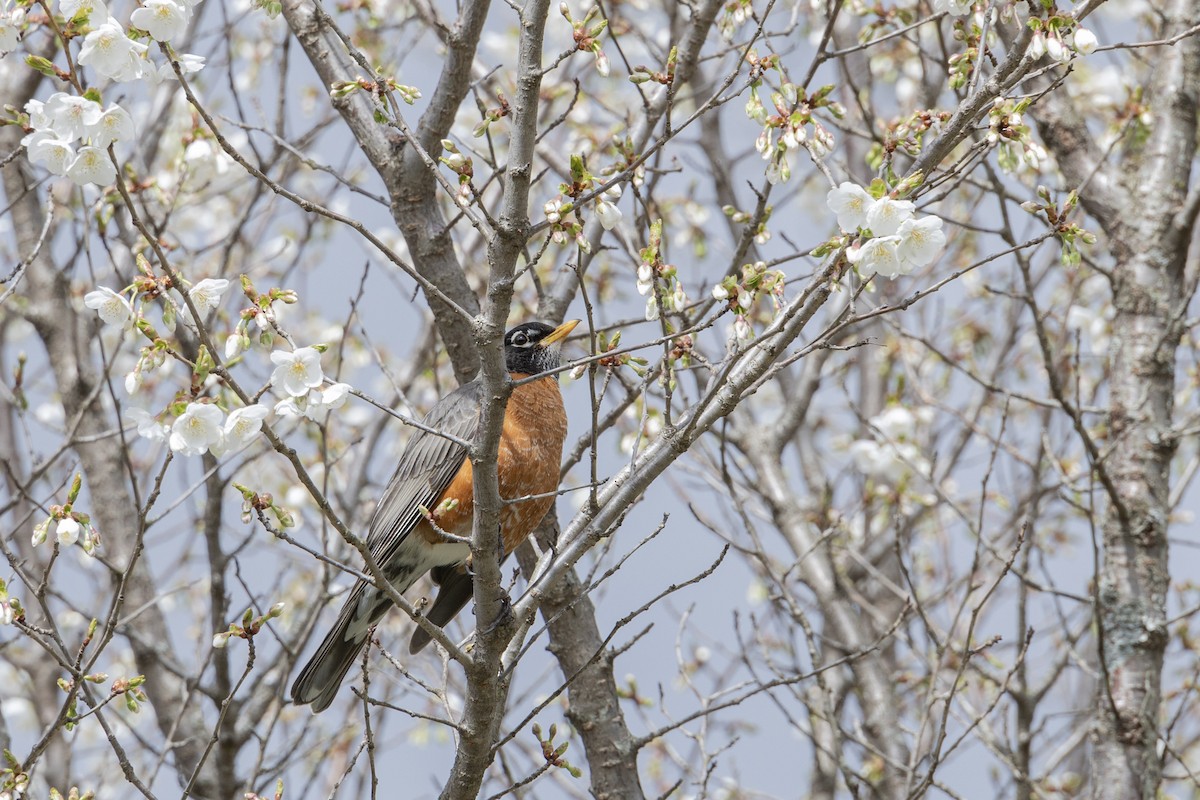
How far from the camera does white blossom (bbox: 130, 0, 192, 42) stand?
8.94ft

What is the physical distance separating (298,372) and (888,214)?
1326mm

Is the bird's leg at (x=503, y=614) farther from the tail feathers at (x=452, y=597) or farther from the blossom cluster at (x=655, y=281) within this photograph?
the tail feathers at (x=452, y=597)

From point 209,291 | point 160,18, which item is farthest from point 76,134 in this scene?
point 209,291

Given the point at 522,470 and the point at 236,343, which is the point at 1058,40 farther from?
the point at 522,470

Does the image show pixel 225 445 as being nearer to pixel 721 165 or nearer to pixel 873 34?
pixel 873 34

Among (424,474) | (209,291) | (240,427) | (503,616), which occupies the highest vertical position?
(424,474)

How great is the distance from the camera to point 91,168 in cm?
276

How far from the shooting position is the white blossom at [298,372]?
267 centimetres

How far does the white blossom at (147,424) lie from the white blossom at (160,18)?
93cm

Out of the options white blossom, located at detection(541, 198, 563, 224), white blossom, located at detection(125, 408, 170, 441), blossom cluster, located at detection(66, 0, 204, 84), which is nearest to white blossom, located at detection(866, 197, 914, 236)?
white blossom, located at detection(541, 198, 563, 224)

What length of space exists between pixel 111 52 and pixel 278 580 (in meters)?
3.63

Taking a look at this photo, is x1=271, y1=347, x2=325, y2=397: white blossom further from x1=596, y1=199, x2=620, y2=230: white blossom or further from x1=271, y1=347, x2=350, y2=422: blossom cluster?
x1=596, y1=199, x2=620, y2=230: white blossom

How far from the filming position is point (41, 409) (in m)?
8.62

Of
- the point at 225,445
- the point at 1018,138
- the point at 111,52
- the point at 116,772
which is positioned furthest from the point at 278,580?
the point at 1018,138
